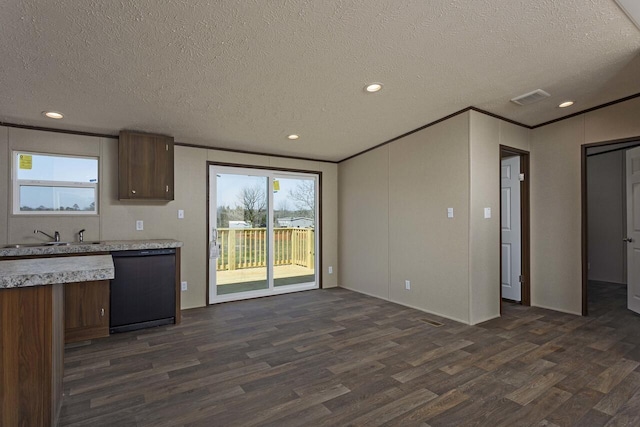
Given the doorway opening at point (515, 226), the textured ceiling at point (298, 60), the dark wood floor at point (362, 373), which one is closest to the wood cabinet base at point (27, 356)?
the dark wood floor at point (362, 373)

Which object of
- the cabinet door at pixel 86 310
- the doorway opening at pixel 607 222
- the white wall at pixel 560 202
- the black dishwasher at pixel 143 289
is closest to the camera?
the cabinet door at pixel 86 310

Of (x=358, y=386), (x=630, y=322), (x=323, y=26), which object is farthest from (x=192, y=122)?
(x=630, y=322)

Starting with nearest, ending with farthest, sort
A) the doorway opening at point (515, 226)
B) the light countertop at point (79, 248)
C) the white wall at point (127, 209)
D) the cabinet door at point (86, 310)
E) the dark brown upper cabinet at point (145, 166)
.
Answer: the light countertop at point (79, 248) < the cabinet door at point (86, 310) < the white wall at point (127, 209) < the dark brown upper cabinet at point (145, 166) < the doorway opening at point (515, 226)

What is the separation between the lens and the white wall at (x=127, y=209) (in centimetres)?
359

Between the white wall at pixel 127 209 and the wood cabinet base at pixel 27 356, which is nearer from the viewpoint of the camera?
the wood cabinet base at pixel 27 356

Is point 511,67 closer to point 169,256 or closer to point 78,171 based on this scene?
point 169,256

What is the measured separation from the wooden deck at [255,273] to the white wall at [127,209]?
403mm

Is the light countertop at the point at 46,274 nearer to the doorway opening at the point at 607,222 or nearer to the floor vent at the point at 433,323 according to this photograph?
the floor vent at the point at 433,323

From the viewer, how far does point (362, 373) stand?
8.21 ft

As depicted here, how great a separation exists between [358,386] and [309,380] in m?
0.37

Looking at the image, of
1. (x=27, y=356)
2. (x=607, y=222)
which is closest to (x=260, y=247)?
(x=27, y=356)

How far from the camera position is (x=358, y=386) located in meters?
2.31

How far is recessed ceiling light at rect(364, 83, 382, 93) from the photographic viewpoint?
287cm

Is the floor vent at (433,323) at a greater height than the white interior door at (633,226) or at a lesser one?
lesser
